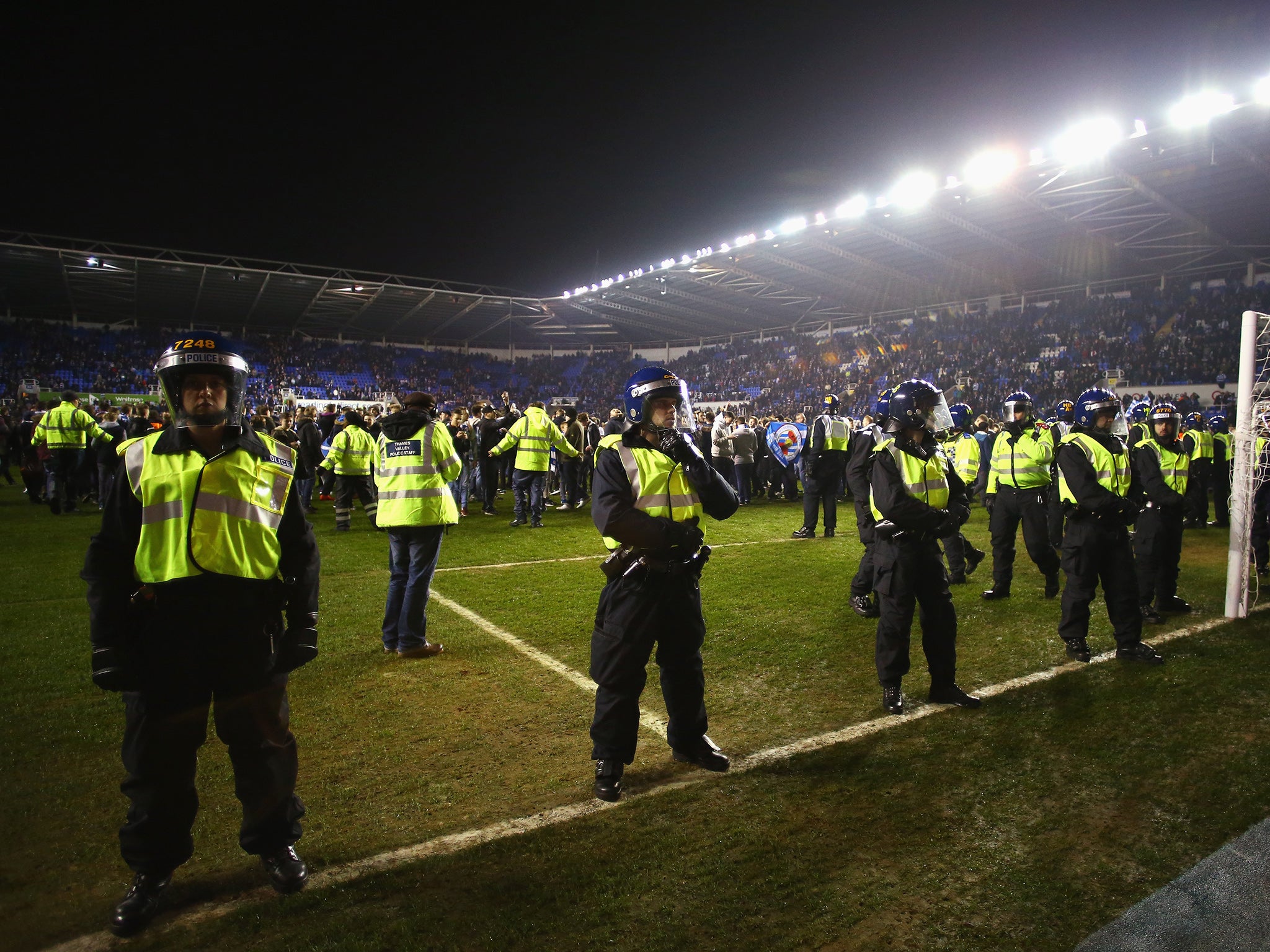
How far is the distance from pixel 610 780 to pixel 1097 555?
4.19 m

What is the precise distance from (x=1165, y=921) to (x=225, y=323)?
1921 inches

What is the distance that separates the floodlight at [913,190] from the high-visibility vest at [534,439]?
20.5 meters

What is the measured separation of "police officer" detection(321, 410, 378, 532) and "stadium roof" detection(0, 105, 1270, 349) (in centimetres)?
2231

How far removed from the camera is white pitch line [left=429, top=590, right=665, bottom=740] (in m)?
4.40

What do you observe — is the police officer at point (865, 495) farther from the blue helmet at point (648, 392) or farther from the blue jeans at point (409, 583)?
the blue jeans at point (409, 583)

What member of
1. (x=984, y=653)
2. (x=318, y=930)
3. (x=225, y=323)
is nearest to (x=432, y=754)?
(x=318, y=930)

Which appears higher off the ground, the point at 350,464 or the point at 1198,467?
the point at 1198,467

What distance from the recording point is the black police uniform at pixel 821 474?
1123cm

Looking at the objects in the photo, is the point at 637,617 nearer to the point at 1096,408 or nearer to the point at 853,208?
the point at 1096,408

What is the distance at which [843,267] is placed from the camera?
36.1 meters

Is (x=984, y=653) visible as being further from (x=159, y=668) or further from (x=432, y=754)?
(x=159, y=668)

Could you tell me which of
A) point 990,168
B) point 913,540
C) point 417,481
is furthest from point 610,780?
point 990,168

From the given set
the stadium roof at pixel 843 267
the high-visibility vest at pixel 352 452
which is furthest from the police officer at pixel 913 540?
the stadium roof at pixel 843 267

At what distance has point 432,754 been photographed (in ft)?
13.0
